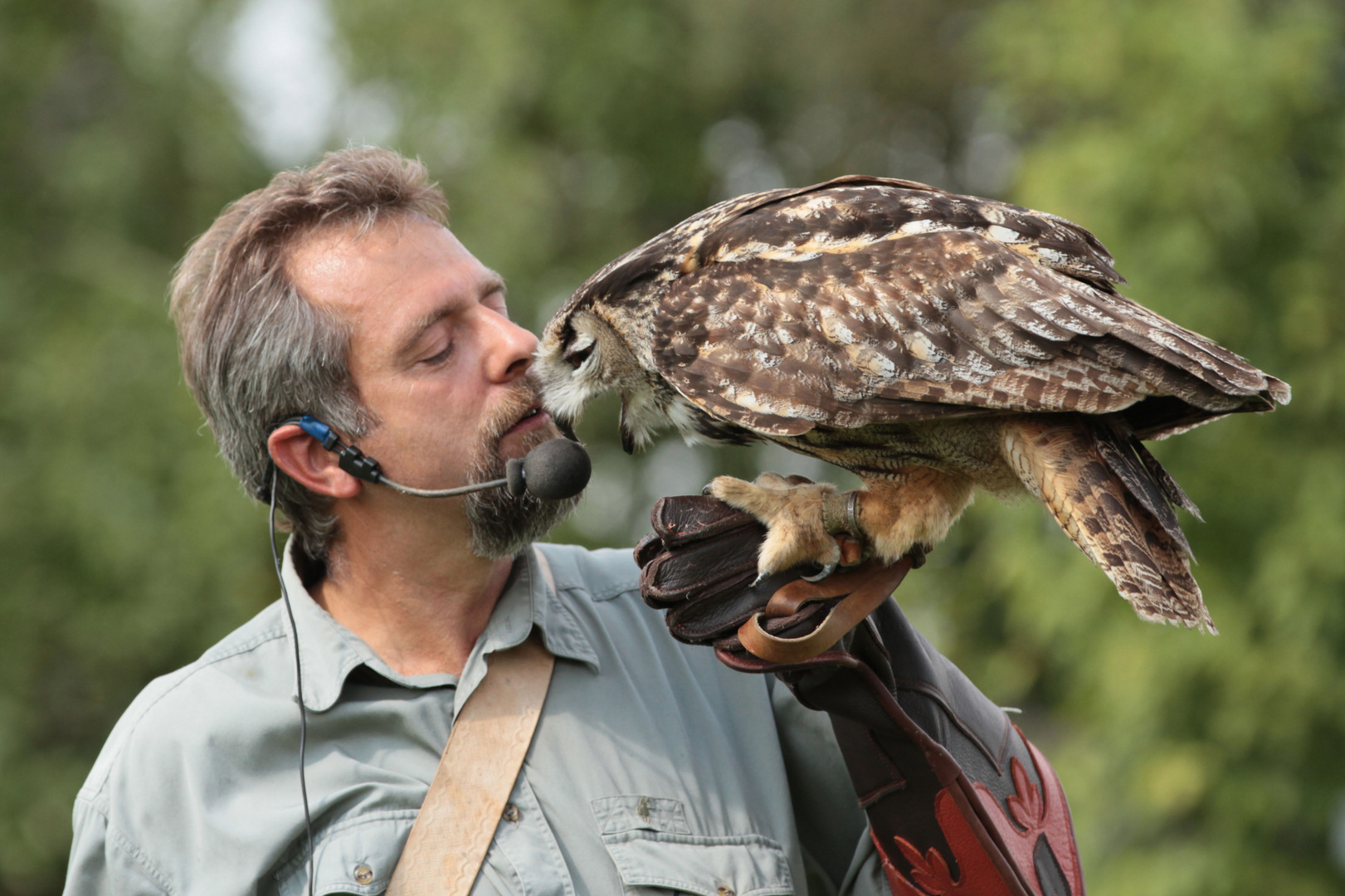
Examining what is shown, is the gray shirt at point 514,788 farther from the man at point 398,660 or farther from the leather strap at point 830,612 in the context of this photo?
the leather strap at point 830,612

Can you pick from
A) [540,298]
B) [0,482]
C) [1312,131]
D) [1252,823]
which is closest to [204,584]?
[0,482]

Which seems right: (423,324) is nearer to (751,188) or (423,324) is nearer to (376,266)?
(376,266)

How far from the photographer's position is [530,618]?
7.41ft

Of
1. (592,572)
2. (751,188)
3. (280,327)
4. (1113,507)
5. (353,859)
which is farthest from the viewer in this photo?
(751,188)

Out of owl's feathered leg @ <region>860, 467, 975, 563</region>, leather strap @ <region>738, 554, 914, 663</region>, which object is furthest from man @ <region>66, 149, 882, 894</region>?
owl's feathered leg @ <region>860, 467, 975, 563</region>

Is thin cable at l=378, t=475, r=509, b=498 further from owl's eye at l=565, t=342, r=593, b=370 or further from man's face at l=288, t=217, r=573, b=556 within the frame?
owl's eye at l=565, t=342, r=593, b=370

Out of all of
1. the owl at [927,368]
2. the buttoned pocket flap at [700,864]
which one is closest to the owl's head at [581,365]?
the owl at [927,368]

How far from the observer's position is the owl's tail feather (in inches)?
69.9

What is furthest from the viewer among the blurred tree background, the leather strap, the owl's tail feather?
the blurred tree background

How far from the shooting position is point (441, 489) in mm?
2301

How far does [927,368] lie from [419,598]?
3.63ft

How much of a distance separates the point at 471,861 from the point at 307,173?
4.84 feet

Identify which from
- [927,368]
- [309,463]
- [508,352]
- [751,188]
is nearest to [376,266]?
[508,352]

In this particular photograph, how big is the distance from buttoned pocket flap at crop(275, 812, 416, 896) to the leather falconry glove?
59 cm
